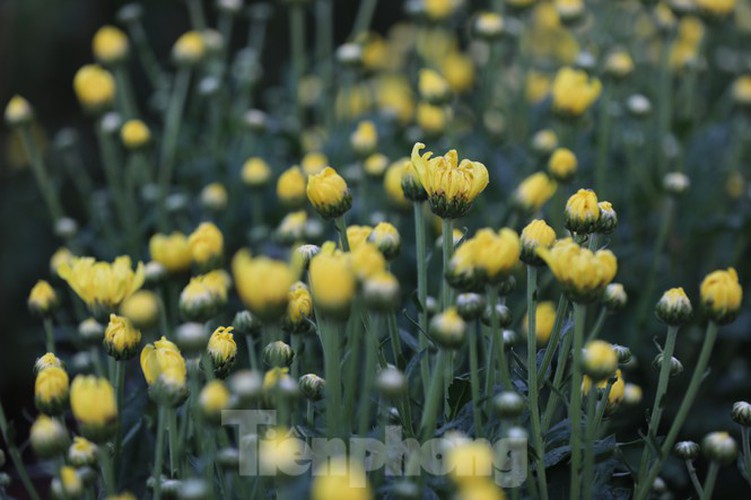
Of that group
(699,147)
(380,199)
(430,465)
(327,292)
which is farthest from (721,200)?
(327,292)

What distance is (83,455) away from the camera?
1.15 m

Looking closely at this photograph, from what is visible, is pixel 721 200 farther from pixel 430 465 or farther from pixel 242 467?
pixel 242 467

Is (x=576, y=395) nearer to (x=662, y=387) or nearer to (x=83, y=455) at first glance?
(x=662, y=387)

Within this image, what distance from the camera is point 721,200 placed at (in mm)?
2361

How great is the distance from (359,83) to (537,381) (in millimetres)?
1641

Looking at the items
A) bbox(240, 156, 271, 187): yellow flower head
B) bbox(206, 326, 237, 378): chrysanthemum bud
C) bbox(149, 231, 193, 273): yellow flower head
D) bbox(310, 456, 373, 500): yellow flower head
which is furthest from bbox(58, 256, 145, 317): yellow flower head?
bbox(240, 156, 271, 187): yellow flower head

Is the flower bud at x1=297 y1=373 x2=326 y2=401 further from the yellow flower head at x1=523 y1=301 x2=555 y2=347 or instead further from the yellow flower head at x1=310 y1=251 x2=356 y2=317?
the yellow flower head at x1=523 y1=301 x2=555 y2=347

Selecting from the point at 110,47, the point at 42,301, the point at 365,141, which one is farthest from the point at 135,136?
the point at 42,301

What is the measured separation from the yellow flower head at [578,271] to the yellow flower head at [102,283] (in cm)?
57

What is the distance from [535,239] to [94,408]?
0.57 meters

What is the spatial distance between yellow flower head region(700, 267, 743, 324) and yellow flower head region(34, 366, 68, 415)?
78 centimetres

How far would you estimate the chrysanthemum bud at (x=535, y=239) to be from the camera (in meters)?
1.25

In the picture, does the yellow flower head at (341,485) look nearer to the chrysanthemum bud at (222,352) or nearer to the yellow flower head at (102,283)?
the chrysanthemum bud at (222,352)

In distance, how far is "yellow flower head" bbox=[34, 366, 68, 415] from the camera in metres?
1.16
